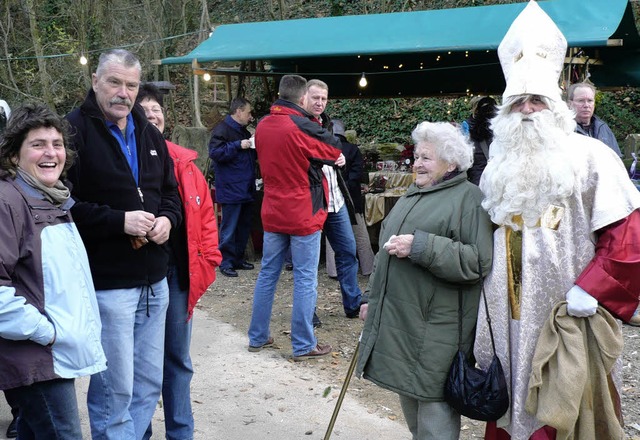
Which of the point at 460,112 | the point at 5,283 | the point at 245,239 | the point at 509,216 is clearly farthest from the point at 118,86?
the point at 460,112

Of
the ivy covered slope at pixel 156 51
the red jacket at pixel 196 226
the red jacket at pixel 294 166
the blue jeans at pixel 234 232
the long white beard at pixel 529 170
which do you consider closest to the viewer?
the long white beard at pixel 529 170

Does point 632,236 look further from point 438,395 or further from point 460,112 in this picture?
point 460,112

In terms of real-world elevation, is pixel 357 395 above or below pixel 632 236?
below

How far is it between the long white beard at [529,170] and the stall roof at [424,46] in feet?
16.5

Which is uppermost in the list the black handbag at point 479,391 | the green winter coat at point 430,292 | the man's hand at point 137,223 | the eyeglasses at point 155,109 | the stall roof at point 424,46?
the stall roof at point 424,46

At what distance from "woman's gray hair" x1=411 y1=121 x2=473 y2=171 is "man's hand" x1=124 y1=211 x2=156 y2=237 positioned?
4.32 feet

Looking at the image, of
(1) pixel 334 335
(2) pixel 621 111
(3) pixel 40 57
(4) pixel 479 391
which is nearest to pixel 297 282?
(1) pixel 334 335

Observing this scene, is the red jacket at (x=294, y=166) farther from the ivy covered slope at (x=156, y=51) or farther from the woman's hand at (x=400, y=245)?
the ivy covered slope at (x=156, y=51)

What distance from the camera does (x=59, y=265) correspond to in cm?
273

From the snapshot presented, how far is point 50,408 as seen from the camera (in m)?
2.70

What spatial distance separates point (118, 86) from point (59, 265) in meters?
0.91

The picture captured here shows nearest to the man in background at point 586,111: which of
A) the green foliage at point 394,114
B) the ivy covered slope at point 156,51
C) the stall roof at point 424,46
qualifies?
the stall roof at point 424,46

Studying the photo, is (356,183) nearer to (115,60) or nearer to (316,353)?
(316,353)

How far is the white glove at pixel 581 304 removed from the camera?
110 inches
